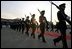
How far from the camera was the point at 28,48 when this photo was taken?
1058cm

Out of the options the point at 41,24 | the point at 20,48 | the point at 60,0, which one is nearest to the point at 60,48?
the point at 20,48

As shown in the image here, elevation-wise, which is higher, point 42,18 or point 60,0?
point 60,0

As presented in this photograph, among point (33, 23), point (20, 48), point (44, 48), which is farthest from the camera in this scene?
point (33, 23)

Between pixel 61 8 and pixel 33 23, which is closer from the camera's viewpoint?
pixel 61 8

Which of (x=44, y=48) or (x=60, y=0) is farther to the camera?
(x=60, y=0)

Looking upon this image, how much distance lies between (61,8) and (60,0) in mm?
3444

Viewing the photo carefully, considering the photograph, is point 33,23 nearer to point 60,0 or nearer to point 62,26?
point 60,0

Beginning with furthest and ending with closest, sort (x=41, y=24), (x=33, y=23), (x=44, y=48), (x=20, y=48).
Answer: (x=33, y=23), (x=41, y=24), (x=44, y=48), (x=20, y=48)

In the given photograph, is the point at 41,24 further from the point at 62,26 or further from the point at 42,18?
the point at 62,26

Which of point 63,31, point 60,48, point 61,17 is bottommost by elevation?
point 60,48

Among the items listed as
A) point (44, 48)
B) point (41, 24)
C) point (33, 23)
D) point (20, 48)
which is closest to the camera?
point (20, 48)

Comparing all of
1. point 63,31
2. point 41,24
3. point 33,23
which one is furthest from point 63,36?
point 33,23

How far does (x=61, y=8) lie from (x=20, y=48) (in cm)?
326

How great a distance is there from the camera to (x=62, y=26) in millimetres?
11367
